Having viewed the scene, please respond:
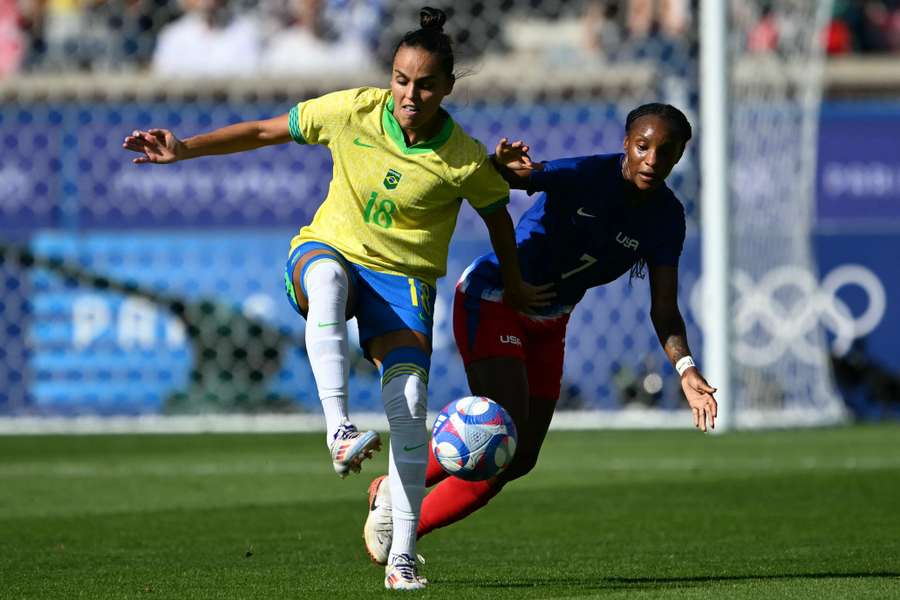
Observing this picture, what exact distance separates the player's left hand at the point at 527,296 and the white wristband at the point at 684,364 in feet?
1.92

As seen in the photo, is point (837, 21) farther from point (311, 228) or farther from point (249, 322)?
point (311, 228)

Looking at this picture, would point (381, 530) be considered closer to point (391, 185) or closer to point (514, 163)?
point (391, 185)

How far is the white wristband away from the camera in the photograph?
551 cm

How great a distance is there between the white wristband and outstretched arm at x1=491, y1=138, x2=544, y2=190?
34.4 inches

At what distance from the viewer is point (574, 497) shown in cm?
838

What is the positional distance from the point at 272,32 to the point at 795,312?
530 cm

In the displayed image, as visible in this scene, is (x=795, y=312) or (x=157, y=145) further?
(x=795, y=312)

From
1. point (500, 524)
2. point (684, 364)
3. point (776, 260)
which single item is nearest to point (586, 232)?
point (684, 364)

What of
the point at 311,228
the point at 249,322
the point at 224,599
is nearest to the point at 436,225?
the point at 311,228

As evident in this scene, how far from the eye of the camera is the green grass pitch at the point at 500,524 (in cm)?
539

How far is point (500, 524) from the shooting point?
7395mm

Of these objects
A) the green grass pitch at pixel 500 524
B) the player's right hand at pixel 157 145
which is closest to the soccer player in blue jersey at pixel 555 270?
the green grass pitch at pixel 500 524

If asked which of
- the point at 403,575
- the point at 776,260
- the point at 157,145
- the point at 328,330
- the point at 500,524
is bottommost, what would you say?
the point at 500,524

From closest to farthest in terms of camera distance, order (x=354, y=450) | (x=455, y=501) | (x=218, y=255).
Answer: (x=354, y=450), (x=455, y=501), (x=218, y=255)
